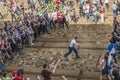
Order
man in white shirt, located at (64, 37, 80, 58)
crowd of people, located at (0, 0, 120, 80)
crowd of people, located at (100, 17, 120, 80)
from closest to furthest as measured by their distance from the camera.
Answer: crowd of people, located at (100, 17, 120, 80) < crowd of people, located at (0, 0, 120, 80) < man in white shirt, located at (64, 37, 80, 58)

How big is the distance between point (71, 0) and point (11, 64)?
1328 cm

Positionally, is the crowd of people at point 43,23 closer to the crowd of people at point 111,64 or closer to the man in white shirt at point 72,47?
the crowd of people at point 111,64

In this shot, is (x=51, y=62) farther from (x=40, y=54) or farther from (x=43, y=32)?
(x=43, y=32)

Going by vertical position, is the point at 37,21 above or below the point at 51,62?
above

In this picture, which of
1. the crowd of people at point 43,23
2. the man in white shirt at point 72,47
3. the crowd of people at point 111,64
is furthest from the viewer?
the man in white shirt at point 72,47

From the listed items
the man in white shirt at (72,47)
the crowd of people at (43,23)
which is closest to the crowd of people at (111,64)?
the crowd of people at (43,23)

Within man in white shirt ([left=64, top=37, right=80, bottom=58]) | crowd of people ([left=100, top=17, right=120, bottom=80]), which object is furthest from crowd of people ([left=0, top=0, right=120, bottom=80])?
man in white shirt ([left=64, top=37, right=80, bottom=58])

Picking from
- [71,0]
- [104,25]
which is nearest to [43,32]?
[104,25]

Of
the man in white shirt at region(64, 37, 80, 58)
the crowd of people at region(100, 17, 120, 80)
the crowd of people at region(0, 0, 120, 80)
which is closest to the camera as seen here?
the crowd of people at region(100, 17, 120, 80)

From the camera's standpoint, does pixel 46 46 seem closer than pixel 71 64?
No

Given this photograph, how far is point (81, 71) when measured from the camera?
16.6 metres

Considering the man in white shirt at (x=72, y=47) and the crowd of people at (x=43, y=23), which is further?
the man in white shirt at (x=72, y=47)

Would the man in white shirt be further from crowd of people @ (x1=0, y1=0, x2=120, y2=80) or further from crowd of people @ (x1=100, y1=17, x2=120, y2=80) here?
crowd of people @ (x1=100, y1=17, x2=120, y2=80)

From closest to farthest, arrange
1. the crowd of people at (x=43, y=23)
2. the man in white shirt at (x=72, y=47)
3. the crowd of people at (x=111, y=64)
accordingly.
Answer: the crowd of people at (x=111, y=64)
the crowd of people at (x=43, y=23)
the man in white shirt at (x=72, y=47)
